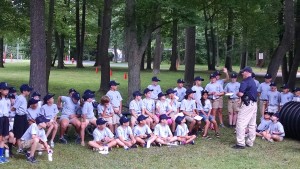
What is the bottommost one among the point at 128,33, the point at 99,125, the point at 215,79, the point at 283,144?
the point at 283,144

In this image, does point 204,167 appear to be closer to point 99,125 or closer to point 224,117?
point 99,125

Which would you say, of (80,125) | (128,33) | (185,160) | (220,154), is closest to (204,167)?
(185,160)

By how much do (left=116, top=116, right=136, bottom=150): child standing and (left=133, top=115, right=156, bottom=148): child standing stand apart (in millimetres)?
157

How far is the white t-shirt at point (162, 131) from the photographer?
9.72 meters

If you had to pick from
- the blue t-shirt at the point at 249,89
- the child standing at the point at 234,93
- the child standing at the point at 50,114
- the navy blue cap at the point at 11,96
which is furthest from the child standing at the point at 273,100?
the navy blue cap at the point at 11,96

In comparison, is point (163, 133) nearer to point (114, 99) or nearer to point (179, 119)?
point (179, 119)

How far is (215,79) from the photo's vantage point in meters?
11.8

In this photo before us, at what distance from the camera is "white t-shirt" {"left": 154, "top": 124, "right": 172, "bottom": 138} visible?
383 inches

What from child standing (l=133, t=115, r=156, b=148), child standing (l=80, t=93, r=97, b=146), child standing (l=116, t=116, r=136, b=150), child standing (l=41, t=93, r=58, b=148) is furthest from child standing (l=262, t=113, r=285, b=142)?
child standing (l=41, t=93, r=58, b=148)

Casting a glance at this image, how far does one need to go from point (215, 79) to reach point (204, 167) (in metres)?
4.38

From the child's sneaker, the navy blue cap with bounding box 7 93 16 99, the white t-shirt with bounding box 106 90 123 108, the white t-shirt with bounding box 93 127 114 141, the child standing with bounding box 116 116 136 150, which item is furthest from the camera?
the white t-shirt with bounding box 106 90 123 108

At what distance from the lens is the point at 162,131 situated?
9734 mm

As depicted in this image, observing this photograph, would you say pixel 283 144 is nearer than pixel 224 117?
Yes

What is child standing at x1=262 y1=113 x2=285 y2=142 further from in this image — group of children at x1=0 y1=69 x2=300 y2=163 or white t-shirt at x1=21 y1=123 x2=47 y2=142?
white t-shirt at x1=21 y1=123 x2=47 y2=142
